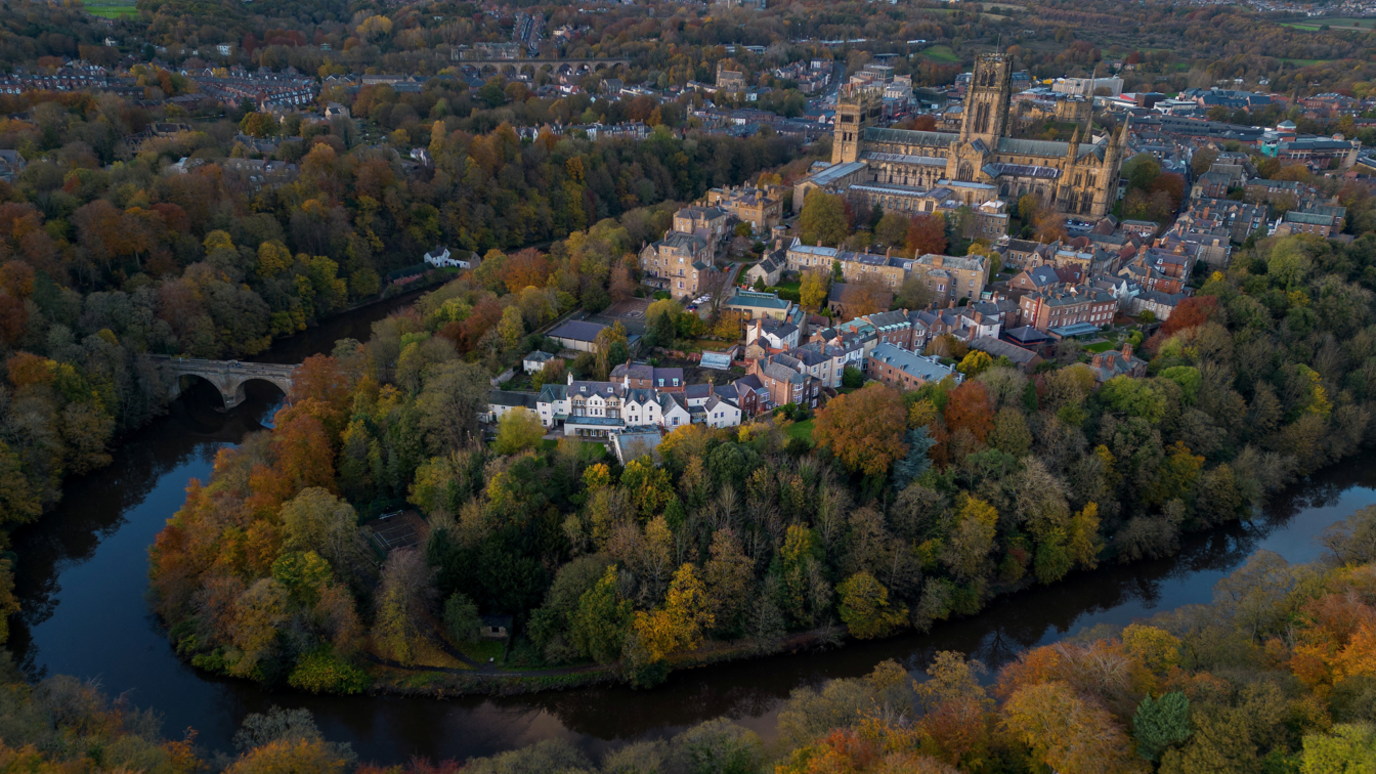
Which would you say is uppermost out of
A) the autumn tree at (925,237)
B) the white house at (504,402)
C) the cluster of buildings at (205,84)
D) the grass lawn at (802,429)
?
the cluster of buildings at (205,84)

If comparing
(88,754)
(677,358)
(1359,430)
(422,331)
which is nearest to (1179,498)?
(1359,430)

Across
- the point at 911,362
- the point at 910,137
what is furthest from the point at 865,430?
the point at 910,137

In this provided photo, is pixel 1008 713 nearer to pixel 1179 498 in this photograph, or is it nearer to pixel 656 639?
pixel 656 639

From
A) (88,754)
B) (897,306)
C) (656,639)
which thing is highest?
(897,306)

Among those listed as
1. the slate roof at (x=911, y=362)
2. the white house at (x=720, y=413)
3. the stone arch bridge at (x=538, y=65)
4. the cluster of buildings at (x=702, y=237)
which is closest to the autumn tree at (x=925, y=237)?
the cluster of buildings at (x=702, y=237)

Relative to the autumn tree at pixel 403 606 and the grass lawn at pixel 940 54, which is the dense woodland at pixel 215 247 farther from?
the grass lawn at pixel 940 54

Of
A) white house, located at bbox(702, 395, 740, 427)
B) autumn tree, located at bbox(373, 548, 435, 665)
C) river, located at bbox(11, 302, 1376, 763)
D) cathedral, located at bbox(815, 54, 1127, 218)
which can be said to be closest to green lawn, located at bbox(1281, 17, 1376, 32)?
cathedral, located at bbox(815, 54, 1127, 218)
